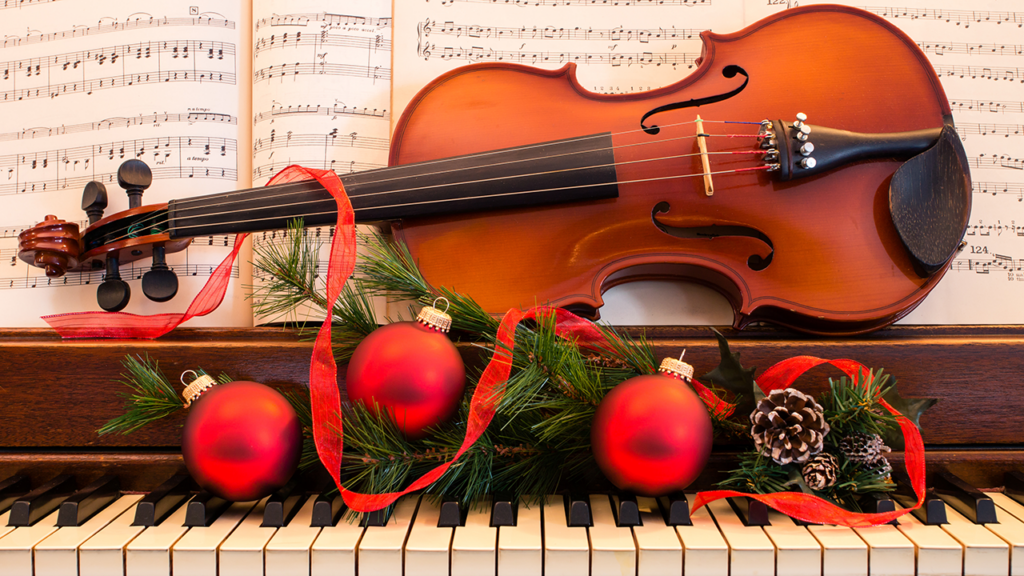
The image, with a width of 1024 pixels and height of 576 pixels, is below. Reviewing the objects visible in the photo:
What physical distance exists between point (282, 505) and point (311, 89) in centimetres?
76

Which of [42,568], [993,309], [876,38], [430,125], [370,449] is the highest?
[876,38]

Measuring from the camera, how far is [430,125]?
957 millimetres

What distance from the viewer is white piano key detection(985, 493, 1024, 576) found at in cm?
59

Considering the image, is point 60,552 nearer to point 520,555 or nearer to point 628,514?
point 520,555

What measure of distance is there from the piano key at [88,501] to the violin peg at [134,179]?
50 centimetres

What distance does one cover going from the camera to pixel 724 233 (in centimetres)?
85

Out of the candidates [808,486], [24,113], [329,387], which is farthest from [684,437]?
[24,113]

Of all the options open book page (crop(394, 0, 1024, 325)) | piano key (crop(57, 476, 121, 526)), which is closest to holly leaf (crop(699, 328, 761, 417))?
open book page (crop(394, 0, 1024, 325))

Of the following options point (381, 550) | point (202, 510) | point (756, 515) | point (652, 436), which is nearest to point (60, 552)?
point (202, 510)

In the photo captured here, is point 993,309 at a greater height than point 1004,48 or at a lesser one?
lesser

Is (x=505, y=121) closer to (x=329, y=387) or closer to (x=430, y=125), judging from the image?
(x=430, y=125)

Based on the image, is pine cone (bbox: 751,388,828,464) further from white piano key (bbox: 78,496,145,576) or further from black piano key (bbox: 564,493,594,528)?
white piano key (bbox: 78,496,145,576)

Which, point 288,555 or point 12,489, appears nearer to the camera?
point 288,555

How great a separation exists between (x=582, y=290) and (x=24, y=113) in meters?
1.23
